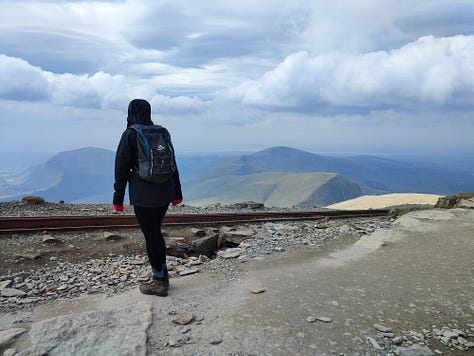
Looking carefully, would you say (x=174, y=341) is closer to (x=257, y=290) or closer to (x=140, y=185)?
(x=257, y=290)

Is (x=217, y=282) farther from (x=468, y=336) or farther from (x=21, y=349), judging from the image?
(x=468, y=336)

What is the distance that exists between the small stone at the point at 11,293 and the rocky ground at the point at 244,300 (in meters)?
0.01

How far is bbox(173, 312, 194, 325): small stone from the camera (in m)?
4.39

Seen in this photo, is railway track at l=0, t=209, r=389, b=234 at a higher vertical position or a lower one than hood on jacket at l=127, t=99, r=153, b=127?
lower

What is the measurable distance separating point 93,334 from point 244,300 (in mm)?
1947

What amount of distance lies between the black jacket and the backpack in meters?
0.10

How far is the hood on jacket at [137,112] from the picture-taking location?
16.3ft

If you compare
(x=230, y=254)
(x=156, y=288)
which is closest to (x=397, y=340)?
(x=156, y=288)

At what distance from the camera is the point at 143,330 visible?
13.6ft

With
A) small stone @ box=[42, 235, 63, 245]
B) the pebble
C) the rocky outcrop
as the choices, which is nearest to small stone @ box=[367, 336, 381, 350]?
the pebble

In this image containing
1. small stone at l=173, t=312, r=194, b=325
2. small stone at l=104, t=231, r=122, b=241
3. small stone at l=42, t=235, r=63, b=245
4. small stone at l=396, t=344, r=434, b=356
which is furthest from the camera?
small stone at l=104, t=231, r=122, b=241

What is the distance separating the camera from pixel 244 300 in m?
5.09

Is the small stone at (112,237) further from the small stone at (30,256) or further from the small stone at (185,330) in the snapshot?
the small stone at (185,330)

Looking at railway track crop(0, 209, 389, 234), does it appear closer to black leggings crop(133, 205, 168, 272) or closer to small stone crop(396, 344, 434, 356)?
black leggings crop(133, 205, 168, 272)
